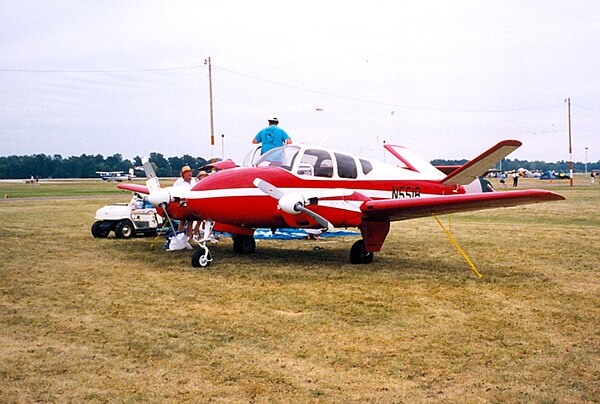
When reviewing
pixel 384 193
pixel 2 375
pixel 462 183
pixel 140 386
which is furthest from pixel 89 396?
pixel 462 183

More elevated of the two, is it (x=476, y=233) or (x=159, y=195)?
(x=159, y=195)

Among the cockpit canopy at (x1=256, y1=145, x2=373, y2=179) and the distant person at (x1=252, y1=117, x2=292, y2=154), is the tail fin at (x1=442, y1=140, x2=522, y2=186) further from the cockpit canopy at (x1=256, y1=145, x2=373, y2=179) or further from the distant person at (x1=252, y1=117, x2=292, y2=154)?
the distant person at (x1=252, y1=117, x2=292, y2=154)

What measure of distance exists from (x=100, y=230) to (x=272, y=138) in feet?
20.7

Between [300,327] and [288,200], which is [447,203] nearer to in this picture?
[288,200]

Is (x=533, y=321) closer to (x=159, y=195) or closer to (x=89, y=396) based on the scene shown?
(x=89, y=396)

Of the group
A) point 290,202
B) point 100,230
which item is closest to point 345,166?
point 290,202

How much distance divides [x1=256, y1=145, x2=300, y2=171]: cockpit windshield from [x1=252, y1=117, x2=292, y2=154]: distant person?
→ 1.56m

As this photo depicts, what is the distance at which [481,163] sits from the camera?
37.2ft

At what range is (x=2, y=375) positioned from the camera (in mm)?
4777

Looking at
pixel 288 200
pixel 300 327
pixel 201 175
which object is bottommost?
pixel 300 327

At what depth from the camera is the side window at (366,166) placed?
11.7 meters

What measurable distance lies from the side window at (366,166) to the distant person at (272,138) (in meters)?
1.96

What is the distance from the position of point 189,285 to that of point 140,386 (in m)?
4.38

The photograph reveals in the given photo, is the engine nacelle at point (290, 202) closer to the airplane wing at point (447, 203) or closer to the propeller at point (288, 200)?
the propeller at point (288, 200)
